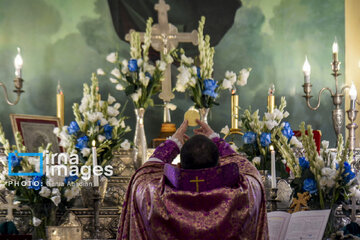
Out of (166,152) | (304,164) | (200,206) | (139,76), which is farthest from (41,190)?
(304,164)

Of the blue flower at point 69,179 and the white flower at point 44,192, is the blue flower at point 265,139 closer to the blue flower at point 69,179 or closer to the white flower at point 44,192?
the blue flower at point 69,179

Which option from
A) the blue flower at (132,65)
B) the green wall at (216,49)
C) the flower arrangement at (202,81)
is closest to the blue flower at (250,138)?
the flower arrangement at (202,81)

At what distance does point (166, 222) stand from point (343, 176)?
1414 mm

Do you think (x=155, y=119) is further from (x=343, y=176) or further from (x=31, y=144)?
(x=343, y=176)

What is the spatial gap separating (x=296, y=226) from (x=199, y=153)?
0.87 metres

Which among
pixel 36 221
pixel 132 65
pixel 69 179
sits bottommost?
pixel 36 221

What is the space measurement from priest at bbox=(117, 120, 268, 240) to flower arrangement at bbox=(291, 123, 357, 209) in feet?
2.98

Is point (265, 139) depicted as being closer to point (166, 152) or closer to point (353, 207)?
point (353, 207)

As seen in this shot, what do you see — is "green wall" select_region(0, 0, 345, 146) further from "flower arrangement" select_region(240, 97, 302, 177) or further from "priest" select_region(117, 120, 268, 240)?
"priest" select_region(117, 120, 268, 240)

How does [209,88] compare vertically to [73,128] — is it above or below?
above

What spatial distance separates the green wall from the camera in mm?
6645

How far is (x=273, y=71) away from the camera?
22.4ft

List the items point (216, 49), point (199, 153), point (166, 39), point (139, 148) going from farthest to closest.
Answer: point (216, 49), point (166, 39), point (139, 148), point (199, 153)

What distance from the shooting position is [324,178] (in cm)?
394
